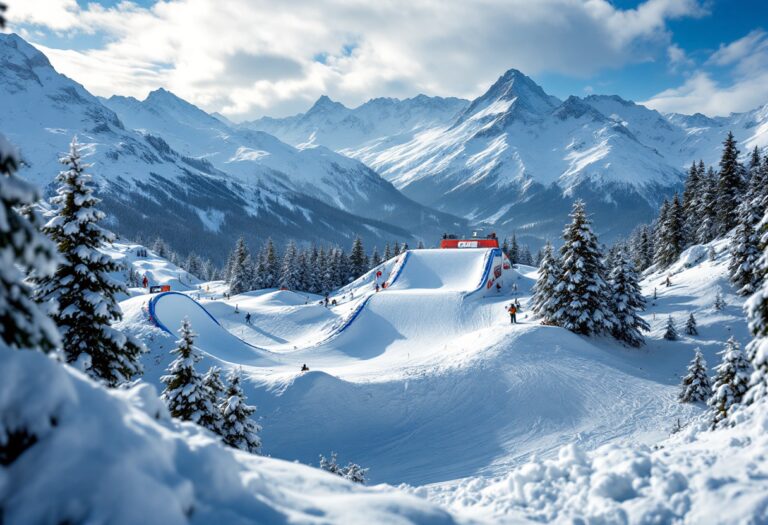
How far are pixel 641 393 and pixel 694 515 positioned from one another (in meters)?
15.8

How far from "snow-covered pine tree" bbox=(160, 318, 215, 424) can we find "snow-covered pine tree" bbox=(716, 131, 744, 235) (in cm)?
4689

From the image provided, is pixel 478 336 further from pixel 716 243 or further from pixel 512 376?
pixel 716 243

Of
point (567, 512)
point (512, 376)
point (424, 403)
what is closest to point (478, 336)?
point (512, 376)

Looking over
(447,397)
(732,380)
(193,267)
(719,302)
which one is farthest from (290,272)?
(732,380)

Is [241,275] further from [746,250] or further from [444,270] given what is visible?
[746,250]

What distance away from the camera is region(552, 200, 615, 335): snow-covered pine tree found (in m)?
25.4

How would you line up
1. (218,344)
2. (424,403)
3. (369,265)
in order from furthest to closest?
(369,265), (218,344), (424,403)

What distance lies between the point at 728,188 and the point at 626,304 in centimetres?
2638

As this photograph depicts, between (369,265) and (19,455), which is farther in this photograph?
(369,265)

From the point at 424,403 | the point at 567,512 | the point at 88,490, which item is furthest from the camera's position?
the point at 424,403

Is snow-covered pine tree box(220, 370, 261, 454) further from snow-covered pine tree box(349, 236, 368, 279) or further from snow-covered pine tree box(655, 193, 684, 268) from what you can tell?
snow-covered pine tree box(349, 236, 368, 279)

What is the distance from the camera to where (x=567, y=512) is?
21.0 ft

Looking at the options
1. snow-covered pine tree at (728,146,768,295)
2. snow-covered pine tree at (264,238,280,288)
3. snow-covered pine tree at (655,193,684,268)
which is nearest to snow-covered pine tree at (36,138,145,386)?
snow-covered pine tree at (728,146,768,295)

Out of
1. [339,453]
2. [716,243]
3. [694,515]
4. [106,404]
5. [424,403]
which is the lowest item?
[339,453]
